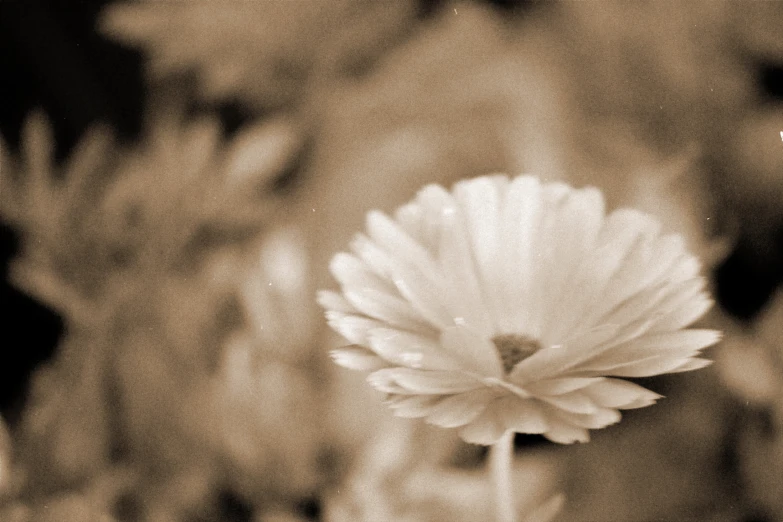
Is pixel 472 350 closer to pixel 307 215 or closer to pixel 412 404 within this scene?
pixel 412 404

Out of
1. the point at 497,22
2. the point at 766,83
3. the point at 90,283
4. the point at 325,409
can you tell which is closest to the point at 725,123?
the point at 766,83

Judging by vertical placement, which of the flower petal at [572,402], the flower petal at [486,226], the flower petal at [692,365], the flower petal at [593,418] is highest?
the flower petal at [486,226]

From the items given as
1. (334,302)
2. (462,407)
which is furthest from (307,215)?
(462,407)

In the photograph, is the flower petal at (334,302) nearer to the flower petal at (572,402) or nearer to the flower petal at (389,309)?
the flower petal at (389,309)

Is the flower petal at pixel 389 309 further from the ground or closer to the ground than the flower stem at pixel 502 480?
further from the ground

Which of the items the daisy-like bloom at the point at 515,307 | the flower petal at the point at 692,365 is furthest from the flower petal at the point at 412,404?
the flower petal at the point at 692,365

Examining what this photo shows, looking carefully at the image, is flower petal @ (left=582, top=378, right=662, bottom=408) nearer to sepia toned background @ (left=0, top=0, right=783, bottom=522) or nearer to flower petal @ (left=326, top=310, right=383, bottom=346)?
sepia toned background @ (left=0, top=0, right=783, bottom=522)
